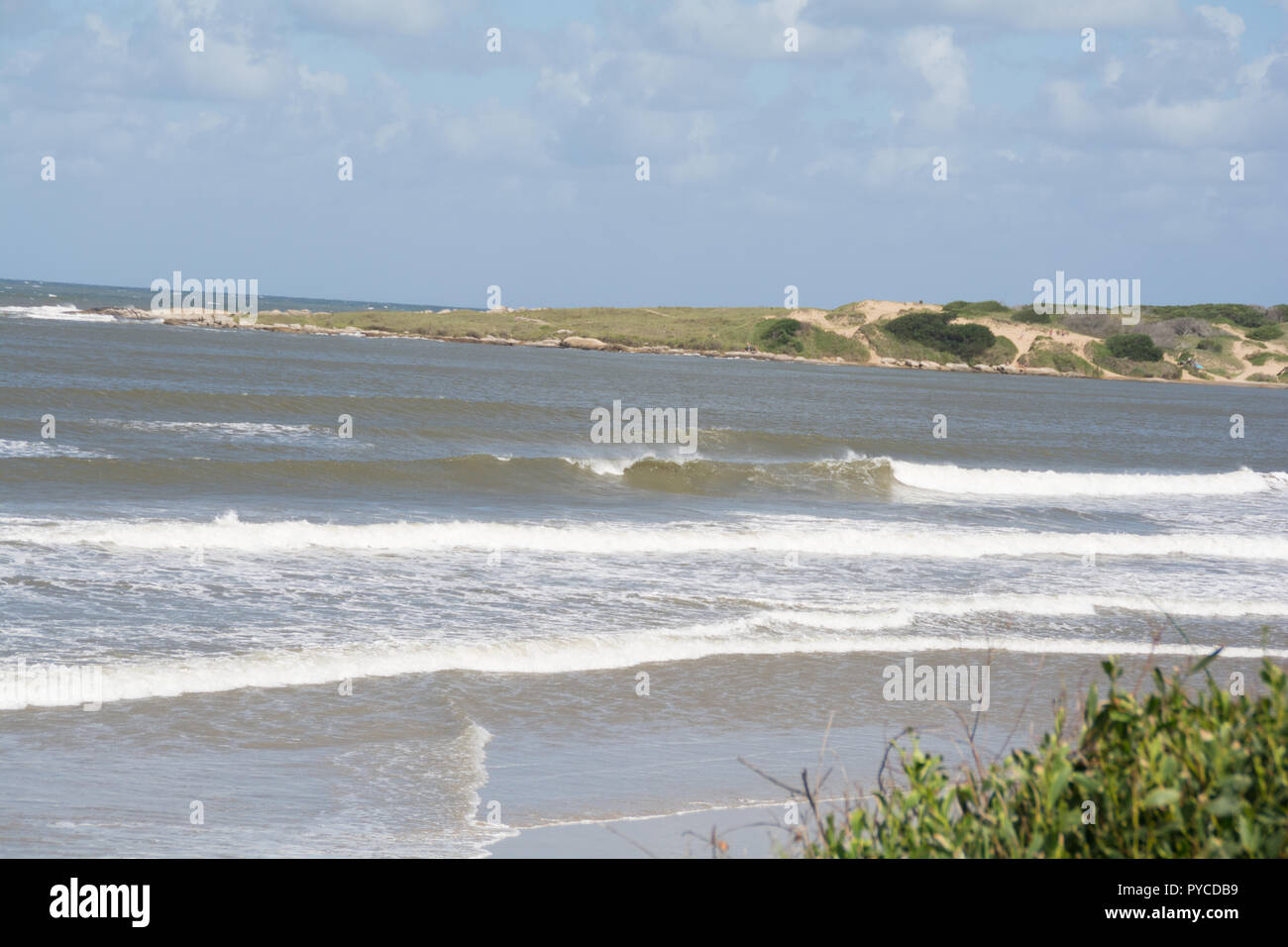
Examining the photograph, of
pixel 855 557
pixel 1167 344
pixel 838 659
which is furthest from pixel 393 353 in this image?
pixel 1167 344

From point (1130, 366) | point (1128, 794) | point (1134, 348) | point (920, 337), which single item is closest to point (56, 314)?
point (920, 337)

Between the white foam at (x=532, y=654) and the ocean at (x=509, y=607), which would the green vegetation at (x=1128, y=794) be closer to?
the ocean at (x=509, y=607)

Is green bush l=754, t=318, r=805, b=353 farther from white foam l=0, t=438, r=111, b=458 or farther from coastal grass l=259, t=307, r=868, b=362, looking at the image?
white foam l=0, t=438, r=111, b=458

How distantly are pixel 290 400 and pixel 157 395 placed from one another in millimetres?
3386

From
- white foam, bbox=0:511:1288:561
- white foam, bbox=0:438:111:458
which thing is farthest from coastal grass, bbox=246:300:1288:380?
white foam, bbox=0:511:1288:561

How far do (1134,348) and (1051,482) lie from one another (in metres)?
71.9

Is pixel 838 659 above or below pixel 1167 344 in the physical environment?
below

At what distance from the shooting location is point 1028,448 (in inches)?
1284

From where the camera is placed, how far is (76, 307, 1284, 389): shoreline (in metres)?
81.2

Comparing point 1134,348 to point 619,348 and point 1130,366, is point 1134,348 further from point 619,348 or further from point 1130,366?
point 619,348

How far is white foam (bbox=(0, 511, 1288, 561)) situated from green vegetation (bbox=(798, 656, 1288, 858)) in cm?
1177

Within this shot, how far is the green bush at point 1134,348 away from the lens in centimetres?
9100
